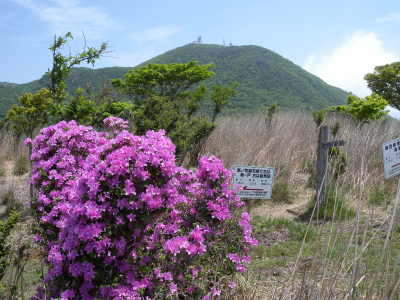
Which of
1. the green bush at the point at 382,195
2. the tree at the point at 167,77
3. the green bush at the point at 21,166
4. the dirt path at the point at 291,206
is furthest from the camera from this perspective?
the tree at the point at 167,77

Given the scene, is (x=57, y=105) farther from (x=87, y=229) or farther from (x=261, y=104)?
(x=261, y=104)

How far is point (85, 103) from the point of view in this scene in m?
4.67

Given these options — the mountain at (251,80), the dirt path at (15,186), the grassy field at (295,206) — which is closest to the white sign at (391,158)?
the grassy field at (295,206)

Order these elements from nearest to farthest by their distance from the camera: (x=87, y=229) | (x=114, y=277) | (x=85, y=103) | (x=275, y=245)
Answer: (x=87, y=229)
(x=114, y=277)
(x=275, y=245)
(x=85, y=103)

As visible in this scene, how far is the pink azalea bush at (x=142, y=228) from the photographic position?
1.57 metres

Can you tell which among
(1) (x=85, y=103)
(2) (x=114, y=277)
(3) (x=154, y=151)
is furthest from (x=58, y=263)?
(1) (x=85, y=103)

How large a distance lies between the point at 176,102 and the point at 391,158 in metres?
3.99

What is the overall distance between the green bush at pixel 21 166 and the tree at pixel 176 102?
316 cm

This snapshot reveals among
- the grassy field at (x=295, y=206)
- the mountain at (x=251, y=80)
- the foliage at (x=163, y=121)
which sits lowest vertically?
the grassy field at (x=295, y=206)

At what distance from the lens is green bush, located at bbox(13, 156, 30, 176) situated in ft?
25.7

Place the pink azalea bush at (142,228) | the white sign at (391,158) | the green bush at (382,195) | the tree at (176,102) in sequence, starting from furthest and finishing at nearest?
the tree at (176,102), the green bush at (382,195), the white sign at (391,158), the pink azalea bush at (142,228)

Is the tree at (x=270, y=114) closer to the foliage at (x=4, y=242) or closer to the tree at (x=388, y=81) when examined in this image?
the foliage at (x=4, y=242)

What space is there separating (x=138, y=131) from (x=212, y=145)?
3107 mm

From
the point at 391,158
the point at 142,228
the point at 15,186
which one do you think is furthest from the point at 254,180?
the point at 15,186
